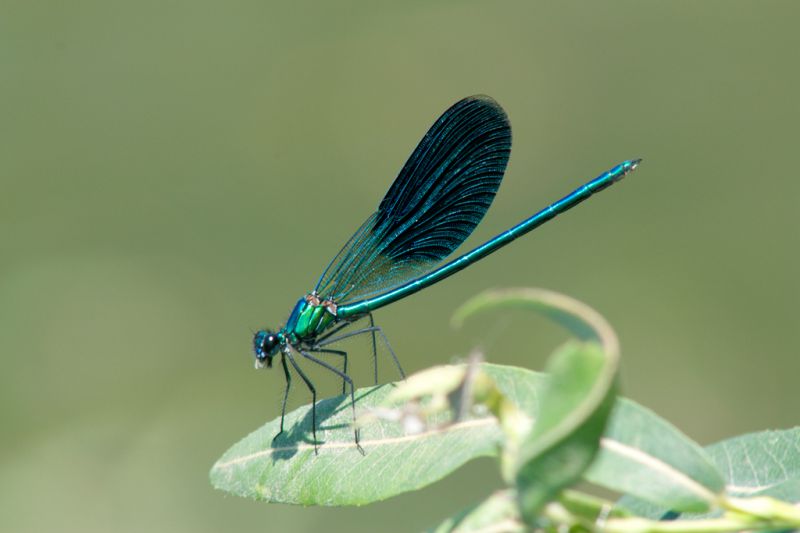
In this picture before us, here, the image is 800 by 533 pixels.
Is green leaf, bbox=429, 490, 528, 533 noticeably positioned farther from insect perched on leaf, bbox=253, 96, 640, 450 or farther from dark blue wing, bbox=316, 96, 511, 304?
dark blue wing, bbox=316, 96, 511, 304

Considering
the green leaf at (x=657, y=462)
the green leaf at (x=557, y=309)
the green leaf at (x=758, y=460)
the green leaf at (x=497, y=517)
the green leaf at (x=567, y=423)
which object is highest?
the green leaf at (x=557, y=309)

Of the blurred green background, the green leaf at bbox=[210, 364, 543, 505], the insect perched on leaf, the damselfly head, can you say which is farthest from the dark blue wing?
the blurred green background

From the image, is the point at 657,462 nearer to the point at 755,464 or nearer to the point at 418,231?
the point at 755,464

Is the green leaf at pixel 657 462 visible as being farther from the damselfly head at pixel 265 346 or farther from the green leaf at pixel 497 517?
the damselfly head at pixel 265 346

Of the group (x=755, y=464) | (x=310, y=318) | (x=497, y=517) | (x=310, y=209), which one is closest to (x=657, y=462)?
(x=497, y=517)

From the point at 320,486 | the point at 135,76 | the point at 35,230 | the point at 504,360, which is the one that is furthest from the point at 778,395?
the point at 135,76

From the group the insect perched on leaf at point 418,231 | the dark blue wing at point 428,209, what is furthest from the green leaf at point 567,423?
the dark blue wing at point 428,209
